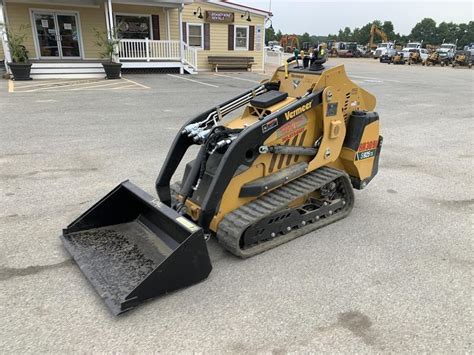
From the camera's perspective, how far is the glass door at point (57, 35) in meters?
17.9

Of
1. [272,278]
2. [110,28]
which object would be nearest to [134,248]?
[272,278]

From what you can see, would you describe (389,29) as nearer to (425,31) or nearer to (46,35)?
(425,31)

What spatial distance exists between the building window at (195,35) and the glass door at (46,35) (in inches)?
259

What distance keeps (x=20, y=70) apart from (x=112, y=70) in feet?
11.3

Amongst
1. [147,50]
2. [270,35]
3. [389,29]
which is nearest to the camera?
[147,50]

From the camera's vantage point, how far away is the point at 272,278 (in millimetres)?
3297

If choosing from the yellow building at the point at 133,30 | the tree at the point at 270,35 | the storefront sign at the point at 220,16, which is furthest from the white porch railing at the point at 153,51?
the tree at the point at 270,35

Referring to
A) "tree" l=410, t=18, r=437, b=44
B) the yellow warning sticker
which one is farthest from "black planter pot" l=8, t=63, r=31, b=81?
"tree" l=410, t=18, r=437, b=44

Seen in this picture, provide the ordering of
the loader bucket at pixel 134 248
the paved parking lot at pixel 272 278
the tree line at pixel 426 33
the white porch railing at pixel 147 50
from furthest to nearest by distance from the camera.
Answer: the tree line at pixel 426 33 < the white porch railing at pixel 147 50 < the loader bucket at pixel 134 248 < the paved parking lot at pixel 272 278

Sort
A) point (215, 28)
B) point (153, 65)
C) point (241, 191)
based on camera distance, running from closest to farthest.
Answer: point (241, 191) < point (153, 65) < point (215, 28)

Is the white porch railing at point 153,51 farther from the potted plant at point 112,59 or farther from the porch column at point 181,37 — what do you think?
the potted plant at point 112,59

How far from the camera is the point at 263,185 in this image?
370 cm

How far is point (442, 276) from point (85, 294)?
9.66 feet

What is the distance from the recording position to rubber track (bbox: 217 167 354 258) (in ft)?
11.2
